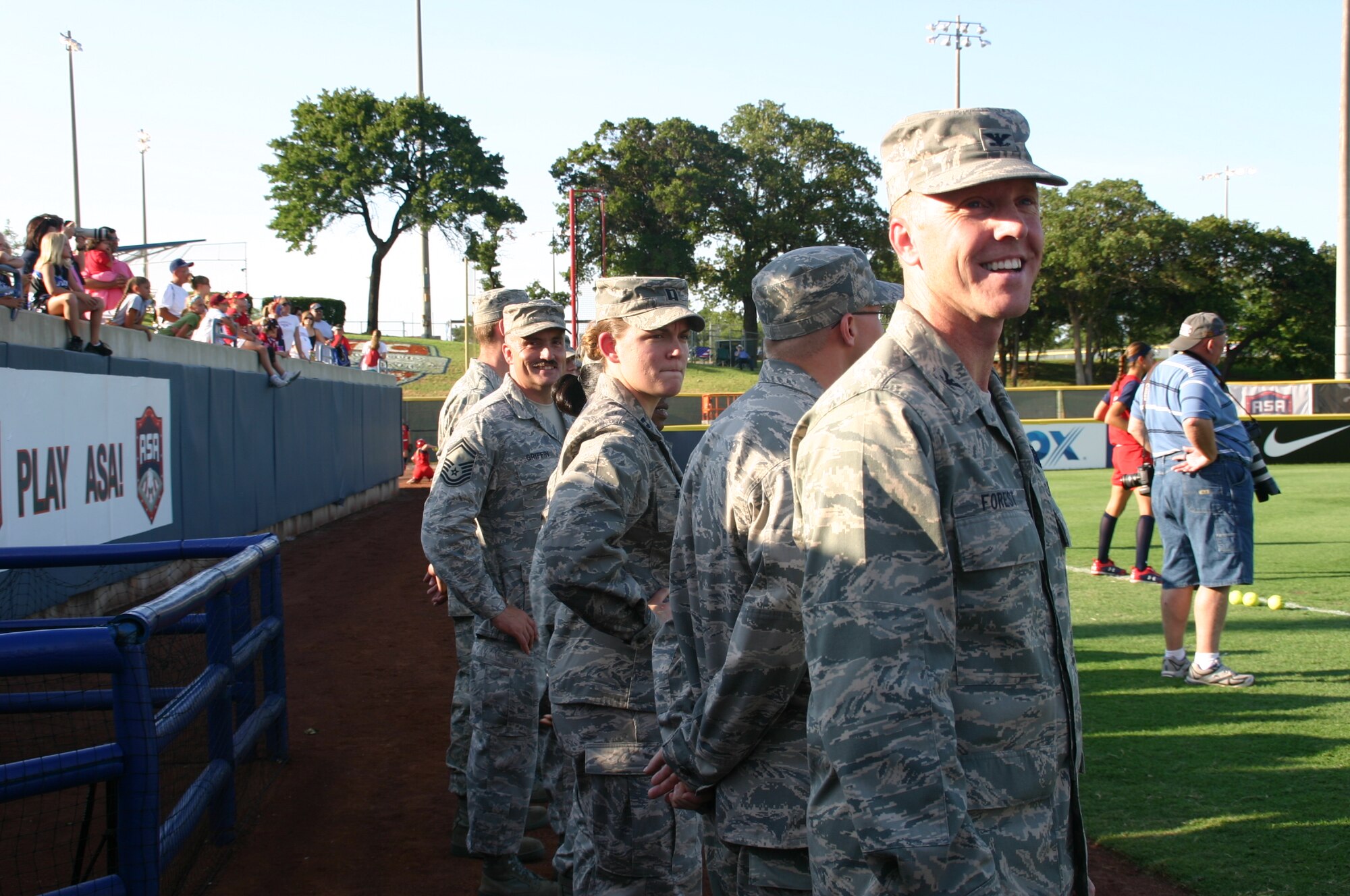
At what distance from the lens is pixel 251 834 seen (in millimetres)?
4926

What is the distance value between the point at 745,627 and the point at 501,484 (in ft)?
8.78


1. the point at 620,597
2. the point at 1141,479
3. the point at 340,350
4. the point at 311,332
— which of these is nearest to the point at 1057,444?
the point at 1141,479

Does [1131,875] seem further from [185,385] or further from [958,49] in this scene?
[958,49]

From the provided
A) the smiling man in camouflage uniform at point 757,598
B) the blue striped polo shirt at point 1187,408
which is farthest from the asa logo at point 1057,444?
the smiling man in camouflage uniform at point 757,598

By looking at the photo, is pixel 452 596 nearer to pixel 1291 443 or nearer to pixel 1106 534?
pixel 1106 534

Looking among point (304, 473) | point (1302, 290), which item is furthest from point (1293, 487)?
point (1302, 290)

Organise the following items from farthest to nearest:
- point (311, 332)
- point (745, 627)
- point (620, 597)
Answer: point (311, 332)
point (620, 597)
point (745, 627)

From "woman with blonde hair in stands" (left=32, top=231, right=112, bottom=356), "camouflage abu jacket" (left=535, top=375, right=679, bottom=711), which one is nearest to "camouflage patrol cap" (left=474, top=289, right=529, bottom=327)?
"camouflage abu jacket" (left=535, top=375, right=679, bottom=711)

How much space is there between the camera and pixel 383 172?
61844mm

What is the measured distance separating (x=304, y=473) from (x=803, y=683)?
618 inches

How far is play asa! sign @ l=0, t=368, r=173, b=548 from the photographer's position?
752 cm

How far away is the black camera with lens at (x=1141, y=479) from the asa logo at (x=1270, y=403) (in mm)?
18613

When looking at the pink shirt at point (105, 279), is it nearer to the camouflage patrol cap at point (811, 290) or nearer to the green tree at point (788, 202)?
the camouflage patrol cap at point (811, 290)

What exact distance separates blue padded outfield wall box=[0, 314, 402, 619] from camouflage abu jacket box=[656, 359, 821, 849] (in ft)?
20.3
